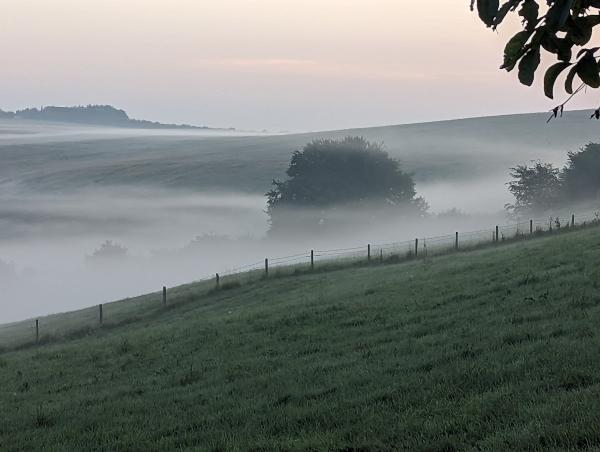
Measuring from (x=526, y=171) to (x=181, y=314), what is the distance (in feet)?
209

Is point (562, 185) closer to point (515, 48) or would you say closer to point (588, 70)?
point (588, 70)

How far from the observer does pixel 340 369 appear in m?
12.1

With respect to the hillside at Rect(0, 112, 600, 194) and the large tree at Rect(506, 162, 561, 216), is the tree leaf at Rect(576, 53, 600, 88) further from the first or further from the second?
the hillside at Rect(0, 112, 600, 194)

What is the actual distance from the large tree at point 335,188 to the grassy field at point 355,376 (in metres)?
72.8

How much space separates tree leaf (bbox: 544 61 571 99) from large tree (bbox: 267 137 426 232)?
88465mm

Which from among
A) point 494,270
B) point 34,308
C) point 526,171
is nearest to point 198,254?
point 34,308

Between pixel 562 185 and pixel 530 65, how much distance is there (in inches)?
3252

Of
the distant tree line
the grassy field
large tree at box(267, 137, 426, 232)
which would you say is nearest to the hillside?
large tree at box(267, 137, 426, 232)

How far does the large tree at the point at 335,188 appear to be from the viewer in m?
95.4

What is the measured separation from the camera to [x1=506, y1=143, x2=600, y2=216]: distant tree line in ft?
262

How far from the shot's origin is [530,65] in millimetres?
4090

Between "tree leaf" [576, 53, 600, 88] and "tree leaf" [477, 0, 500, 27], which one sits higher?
"tree leaf" [477, 0, 500, 27]

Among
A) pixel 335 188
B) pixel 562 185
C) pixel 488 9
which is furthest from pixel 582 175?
pixel 488 9

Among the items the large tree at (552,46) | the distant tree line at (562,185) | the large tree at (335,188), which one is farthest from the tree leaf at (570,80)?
the large tree at (335,188)
